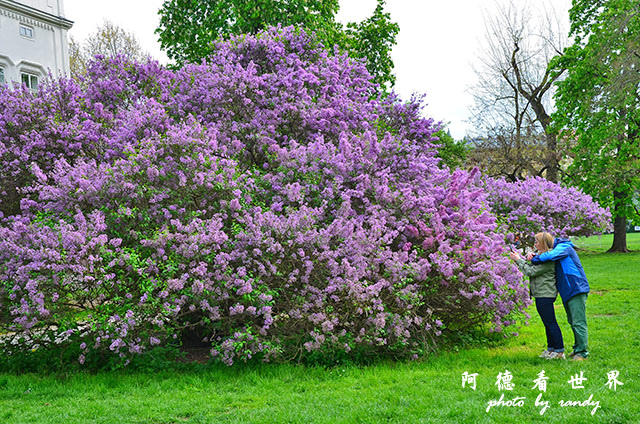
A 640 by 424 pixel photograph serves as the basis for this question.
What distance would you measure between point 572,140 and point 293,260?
24.5 meters

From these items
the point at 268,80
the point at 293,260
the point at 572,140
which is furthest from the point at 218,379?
the point at 572,140

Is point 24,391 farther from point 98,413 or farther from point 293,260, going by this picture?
point 293,260

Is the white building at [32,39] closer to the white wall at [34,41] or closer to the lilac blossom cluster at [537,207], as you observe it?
the white wall at [34,41]

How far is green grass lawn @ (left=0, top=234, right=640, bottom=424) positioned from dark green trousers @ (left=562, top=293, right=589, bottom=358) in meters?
0.20

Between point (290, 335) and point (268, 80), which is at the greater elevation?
point (268, 80)

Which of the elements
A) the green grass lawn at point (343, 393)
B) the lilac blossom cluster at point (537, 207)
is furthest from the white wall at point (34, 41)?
the green grass lawn at point (343, 393)

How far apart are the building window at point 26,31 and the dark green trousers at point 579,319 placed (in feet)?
87.3

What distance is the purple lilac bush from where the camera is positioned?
22.4 ft

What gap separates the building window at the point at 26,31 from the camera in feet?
85.1

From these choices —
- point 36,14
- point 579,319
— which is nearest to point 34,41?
point 36,14

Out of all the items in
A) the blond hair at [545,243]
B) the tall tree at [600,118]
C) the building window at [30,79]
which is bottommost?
the blond hair at [545,243]

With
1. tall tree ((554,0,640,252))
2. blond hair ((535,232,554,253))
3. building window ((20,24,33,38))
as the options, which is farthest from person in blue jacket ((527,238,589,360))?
building window ((20,24,33,38))

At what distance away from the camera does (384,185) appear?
8211mm

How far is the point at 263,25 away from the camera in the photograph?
703 inches
